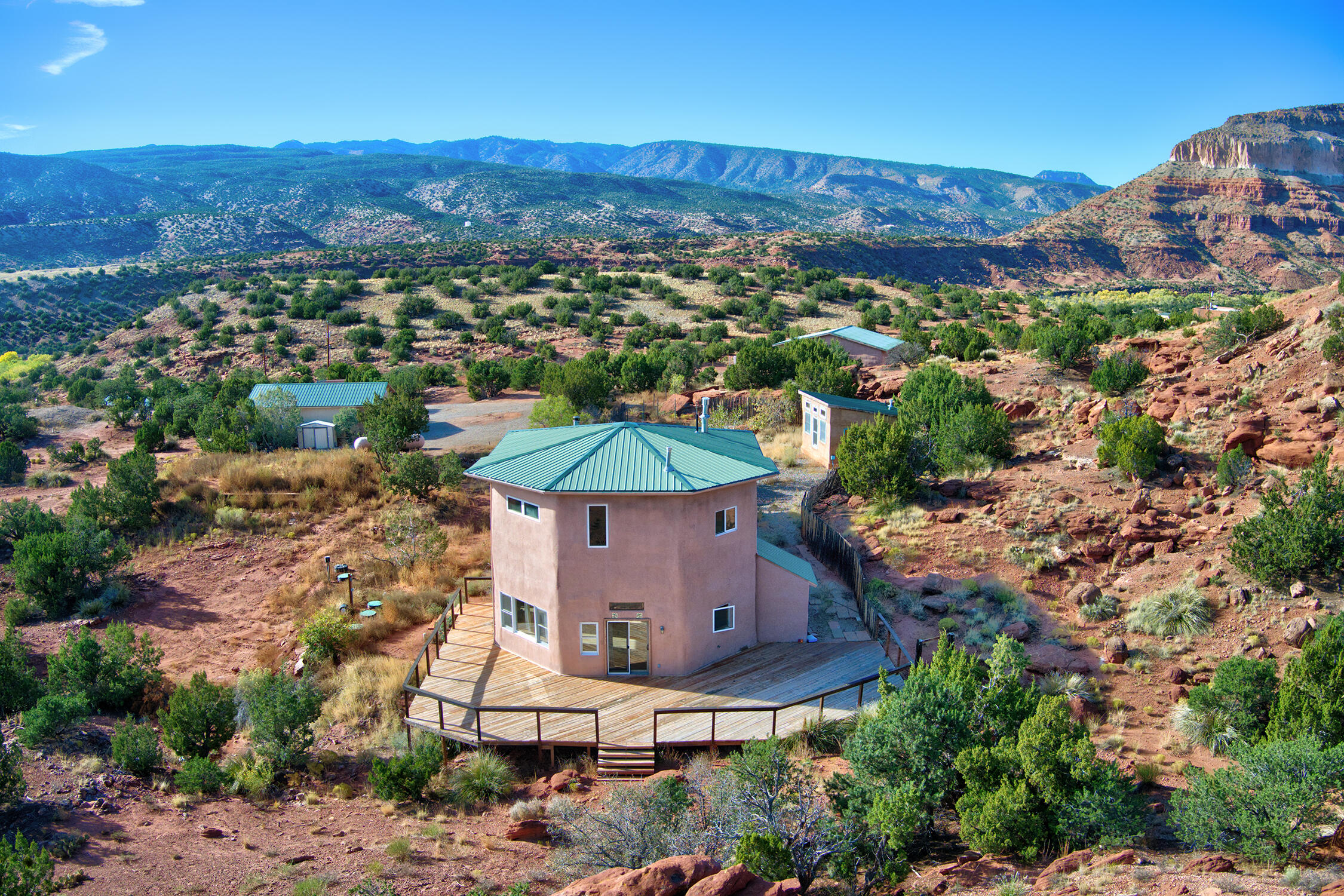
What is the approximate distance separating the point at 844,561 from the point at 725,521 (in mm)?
6222

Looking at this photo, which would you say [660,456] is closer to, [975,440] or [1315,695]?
[1315,695]

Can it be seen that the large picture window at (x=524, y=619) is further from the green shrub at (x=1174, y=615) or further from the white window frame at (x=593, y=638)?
the green shrub at (x=1174, y=615)

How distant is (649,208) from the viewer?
143000mm

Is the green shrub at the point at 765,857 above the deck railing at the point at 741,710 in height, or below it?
above

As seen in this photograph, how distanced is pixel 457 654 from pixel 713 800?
7460 millimetres

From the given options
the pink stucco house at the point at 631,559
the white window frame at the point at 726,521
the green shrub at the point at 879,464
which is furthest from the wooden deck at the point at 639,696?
the green shrub at the point at 879,464

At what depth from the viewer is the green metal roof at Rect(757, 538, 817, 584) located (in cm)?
1606

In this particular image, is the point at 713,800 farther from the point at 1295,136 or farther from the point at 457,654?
the point at 1295,136

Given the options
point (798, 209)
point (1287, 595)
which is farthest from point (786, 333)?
point (798, 209)

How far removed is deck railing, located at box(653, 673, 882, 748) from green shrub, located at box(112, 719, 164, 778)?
306 inches

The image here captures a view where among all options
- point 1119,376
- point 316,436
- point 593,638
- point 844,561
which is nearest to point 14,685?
point 593,638

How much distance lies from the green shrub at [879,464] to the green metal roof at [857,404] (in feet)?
13.7

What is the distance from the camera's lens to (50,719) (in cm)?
1285

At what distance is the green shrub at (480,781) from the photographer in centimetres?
1188
